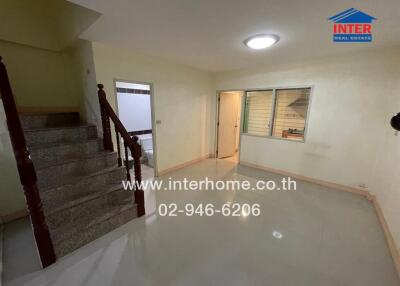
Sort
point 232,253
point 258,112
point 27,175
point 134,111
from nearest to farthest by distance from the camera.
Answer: point 27,175, point 232,253, point 258,112, point 134,111

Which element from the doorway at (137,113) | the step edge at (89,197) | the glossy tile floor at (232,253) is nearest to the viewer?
the glossy tile floor at (232,253)

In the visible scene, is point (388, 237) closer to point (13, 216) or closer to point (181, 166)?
point (181, 166)

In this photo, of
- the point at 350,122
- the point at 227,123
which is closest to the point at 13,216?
the point at 227,123

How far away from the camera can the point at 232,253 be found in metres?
1.70

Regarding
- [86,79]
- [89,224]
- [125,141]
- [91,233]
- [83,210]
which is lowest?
[91,233]

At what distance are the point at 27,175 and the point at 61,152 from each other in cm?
82

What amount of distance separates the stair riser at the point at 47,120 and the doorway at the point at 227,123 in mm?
3233

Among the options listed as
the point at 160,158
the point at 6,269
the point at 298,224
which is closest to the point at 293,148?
the point at 298,224

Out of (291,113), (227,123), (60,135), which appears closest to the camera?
(60,135)

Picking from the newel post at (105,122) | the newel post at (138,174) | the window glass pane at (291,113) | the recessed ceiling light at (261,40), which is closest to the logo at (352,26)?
the recessed ceiling light at (261,40)

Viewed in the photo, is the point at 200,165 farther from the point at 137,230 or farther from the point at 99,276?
the point at 99,276

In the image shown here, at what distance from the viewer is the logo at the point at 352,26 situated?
164 cm

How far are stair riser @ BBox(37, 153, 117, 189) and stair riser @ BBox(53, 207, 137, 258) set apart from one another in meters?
0.61

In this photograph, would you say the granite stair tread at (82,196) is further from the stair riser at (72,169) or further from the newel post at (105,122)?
the newel post at (105,122)
